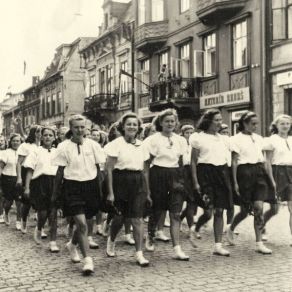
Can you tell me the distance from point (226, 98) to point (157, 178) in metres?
13.9

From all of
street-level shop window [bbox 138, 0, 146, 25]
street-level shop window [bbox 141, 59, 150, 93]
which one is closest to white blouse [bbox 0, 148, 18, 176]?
street-level shop window [bbox 141, 59, 150, 93]

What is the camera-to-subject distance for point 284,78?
18.0 metres

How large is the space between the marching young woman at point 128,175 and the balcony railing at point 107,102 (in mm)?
24160

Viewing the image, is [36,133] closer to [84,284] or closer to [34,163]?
[34,163]

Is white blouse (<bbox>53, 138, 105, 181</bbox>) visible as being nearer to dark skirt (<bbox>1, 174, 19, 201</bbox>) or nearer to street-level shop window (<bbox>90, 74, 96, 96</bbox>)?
dark skirt (<bbox>1, 174, 19, 201</bbox>)

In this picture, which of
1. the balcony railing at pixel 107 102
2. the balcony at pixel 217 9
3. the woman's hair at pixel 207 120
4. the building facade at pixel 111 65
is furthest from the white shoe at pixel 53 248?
the balcony railing at pixel 107 102

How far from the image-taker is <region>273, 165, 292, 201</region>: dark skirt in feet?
26.8

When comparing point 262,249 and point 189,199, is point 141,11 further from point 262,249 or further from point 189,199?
point 262,249

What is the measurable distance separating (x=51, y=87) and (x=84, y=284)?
4393 centimetres

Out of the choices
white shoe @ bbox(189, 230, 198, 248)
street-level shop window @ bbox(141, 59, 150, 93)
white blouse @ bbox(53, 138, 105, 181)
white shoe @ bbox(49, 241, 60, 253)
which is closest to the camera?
white blouse @ bbox(53, 138, 105, 181)

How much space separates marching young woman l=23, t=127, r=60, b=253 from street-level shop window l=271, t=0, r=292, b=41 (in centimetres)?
1165

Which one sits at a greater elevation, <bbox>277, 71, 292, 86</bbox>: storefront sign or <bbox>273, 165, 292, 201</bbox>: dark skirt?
<bbox>277, 71, 292, 86</bbox>: storefront sign

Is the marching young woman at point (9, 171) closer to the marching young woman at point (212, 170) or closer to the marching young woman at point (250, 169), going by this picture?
the marching young woman at point (212, 170)

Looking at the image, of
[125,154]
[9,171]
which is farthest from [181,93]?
[125,154]
